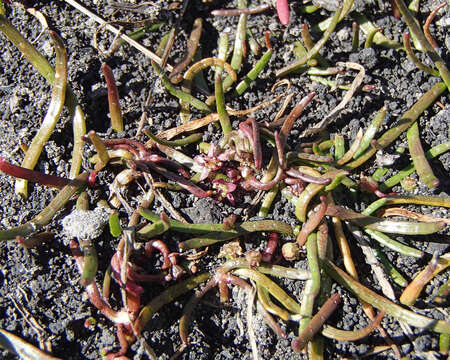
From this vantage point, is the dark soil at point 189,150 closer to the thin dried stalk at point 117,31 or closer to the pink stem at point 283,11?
the thin dried stalk at point 117,31

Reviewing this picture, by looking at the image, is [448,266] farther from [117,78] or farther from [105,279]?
[117,78]

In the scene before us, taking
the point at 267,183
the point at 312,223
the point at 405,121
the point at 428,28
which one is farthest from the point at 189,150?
the point at 428,28

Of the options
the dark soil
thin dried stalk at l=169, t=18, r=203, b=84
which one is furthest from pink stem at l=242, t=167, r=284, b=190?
thin dried stalk at l=169, t=18, r=203, b=84

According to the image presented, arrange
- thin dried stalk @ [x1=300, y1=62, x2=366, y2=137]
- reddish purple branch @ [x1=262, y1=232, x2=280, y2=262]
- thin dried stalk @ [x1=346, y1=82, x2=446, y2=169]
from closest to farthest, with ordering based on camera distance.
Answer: reddish purple branch @ [x1=262, y1=232, x2=280, y2=262] < thin dried stalk @ [x1=346, y1=82, x2=446, y2=169] < thin dried stalk @ [x1=300, y1=62, x2=366, y2=137]

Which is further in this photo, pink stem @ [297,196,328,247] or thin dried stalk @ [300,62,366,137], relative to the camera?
thin dried stalk @ [300,62,366,137]

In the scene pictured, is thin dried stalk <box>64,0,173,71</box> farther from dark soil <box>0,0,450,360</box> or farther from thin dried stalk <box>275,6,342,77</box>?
thin dried stalk <box>275,6,342,77</box>

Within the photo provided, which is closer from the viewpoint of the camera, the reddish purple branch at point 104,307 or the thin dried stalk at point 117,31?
the reddish purple branch at point 104,307

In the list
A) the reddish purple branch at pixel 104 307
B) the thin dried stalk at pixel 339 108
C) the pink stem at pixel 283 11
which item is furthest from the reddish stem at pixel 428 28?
the reddish purple branch at pixel 104 307

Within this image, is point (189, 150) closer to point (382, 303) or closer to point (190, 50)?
point (190, 50)
